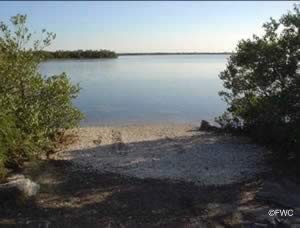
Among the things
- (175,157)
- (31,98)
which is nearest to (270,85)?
(175,157)

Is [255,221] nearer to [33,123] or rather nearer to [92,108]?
[33,123]

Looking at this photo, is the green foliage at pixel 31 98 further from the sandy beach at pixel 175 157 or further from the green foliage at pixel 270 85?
the green foliage at pixel 270 85

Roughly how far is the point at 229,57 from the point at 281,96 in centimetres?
483

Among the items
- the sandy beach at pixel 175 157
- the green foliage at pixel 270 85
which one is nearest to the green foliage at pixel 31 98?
the sandy beach at pixel 175 157

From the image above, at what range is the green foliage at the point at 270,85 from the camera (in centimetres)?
933

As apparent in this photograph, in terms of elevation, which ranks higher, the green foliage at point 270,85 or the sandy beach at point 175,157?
the green foliage at point 270,85

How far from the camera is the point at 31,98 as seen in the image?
445 inches

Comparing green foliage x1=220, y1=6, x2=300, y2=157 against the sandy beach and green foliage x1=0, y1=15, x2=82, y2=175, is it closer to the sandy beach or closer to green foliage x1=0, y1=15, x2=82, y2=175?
the sandy beach

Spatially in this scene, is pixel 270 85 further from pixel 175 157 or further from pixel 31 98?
pixel 31 98

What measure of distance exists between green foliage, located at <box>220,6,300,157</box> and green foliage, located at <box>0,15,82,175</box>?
513 cm

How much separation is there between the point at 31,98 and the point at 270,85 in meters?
6.37

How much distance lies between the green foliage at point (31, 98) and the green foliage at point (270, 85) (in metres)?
5.13

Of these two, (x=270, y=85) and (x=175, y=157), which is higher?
(x=270, y=85)

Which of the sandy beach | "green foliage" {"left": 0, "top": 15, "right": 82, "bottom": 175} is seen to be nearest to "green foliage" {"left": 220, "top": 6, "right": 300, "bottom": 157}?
the sandy beach
